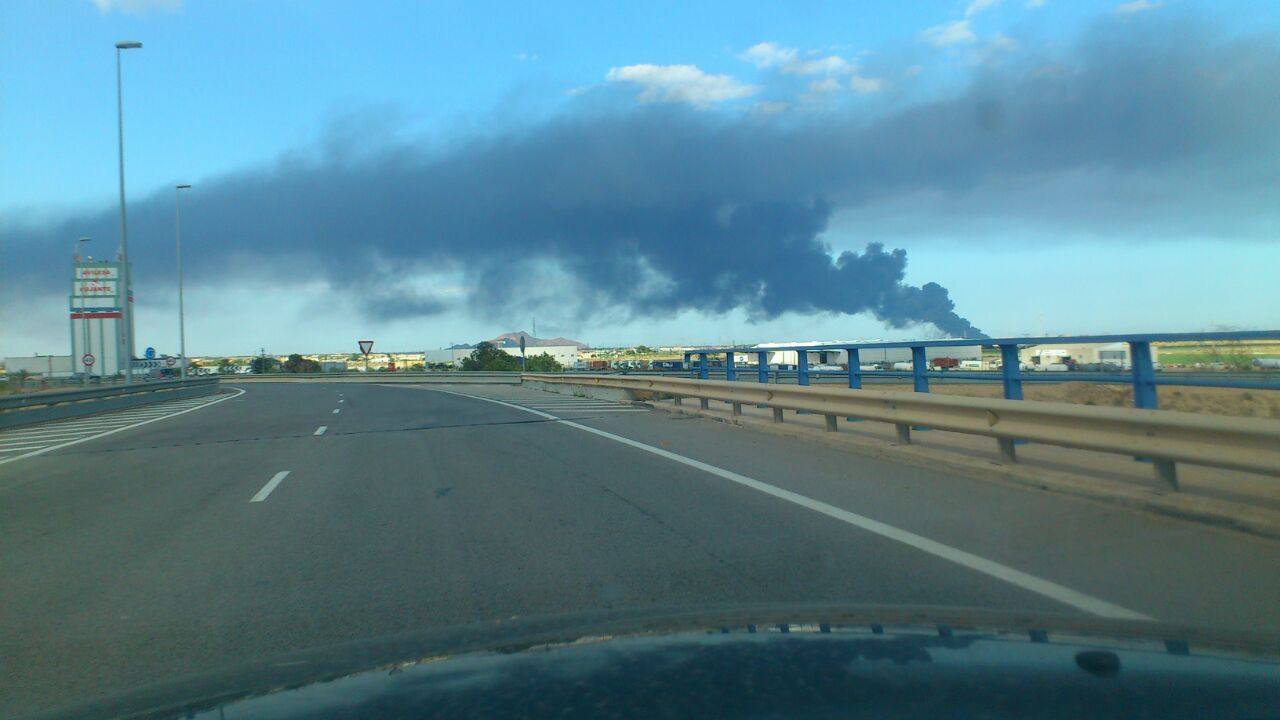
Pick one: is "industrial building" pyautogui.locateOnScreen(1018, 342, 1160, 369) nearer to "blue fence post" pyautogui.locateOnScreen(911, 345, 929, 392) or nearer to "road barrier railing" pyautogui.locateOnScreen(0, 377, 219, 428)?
"blue fence post" pyautogui.locateOnScreen(911, 345, 929, 392)

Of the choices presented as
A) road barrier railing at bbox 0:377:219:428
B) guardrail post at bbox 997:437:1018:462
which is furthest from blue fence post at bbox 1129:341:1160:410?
road barrier railing at bbox 0:377:219:428

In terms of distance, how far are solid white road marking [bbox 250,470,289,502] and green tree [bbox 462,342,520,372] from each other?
6270 cm

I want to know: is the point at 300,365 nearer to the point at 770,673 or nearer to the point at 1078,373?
the point at 1078,373

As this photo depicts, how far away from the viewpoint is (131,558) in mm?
7637

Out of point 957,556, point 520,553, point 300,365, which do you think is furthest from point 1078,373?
point 300,365

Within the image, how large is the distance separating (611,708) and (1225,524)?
5.98m

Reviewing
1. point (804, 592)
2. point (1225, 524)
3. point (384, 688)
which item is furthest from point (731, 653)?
point (1225, 524)

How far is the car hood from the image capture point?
274cm

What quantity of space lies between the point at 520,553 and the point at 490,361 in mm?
74658

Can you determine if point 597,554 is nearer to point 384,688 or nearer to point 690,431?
point 384,688

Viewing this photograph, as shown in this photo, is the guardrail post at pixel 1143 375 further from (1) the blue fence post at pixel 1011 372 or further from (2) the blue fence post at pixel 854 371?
(2) the blue fence post at pixel 854 371

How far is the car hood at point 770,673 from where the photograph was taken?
2.74m

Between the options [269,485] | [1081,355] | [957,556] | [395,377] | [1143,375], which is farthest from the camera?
[395,377]

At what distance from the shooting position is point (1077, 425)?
850cm
